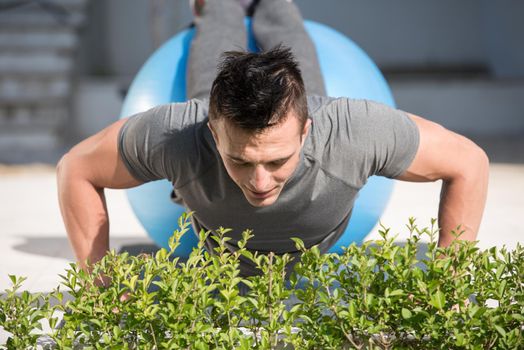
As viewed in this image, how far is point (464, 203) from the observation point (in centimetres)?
315

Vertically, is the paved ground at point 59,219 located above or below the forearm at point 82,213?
below

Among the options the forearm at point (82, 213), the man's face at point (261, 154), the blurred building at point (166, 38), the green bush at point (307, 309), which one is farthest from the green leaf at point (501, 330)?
the blurred building at point (166, 38)

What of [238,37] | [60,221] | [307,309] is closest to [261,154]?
[307,309]

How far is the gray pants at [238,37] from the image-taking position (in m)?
3.78

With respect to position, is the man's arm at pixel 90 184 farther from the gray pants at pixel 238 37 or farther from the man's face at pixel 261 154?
the gray pants at pixel 238 37

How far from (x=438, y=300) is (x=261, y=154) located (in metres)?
0.77

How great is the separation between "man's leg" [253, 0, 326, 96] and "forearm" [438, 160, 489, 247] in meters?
0.90

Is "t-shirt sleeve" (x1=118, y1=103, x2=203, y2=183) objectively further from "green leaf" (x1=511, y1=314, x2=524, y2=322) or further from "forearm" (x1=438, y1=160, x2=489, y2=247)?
"green leaf" (x1=511, y1=314, x2=524, y2=322)

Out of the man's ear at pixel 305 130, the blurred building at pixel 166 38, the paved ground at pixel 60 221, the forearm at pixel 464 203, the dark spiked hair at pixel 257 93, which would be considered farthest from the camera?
the blurred building at pixel 166 38

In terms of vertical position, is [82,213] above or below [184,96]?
below

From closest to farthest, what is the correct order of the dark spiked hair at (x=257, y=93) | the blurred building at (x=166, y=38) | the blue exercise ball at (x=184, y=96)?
the dark spiked hair at (x=257, y=93), the blue exercise ball at (x=184, y=96), the blurred building at (x=166, y=38)

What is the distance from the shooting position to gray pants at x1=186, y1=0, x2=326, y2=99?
3783mm

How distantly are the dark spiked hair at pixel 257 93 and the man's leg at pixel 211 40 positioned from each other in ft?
3.13

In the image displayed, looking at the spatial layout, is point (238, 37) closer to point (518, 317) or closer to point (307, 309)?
point (307, 309)
